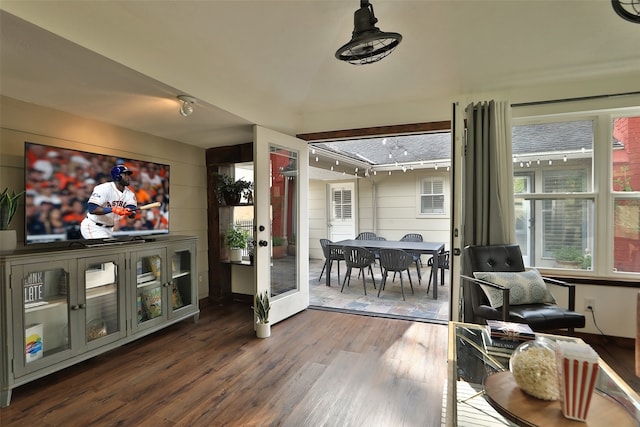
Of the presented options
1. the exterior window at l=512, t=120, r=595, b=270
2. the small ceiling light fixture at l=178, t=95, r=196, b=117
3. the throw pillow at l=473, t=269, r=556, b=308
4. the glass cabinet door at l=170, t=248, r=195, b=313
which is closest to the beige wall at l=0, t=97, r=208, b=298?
the glass cabinet door at l=170, t=248, r=195, b=313

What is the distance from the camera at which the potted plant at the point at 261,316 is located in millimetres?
3049

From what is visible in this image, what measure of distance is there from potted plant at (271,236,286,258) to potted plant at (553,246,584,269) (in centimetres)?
287

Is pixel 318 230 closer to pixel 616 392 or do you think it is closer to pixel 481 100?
pixel 481 100

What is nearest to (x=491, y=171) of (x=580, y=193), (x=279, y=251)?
(x=580, y=193)

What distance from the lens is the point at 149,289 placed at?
9.84 ft

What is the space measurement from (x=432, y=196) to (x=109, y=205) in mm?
6307

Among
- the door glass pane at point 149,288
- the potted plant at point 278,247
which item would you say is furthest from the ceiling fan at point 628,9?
the door glass pane at point 149,288

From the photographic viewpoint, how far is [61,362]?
7.38ft

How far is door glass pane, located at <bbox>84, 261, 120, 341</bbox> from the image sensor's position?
8.13 ft

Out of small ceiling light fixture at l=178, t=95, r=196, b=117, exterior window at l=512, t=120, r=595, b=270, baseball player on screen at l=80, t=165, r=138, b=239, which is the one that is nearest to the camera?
small ceiling light fixture at l=178, t=95, r=196, b=117

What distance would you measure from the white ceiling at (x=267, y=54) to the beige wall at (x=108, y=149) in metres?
0.14

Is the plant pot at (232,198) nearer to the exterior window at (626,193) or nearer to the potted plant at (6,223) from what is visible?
the potted plant at (6,223)

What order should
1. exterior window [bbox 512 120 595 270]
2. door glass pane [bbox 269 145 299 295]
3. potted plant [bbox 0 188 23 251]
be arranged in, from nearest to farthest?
potted plant [bbox 0 188 23 251] < exterior window [bbox 512 120 595 270] < door glass pane [bbox 269 145 299 295]

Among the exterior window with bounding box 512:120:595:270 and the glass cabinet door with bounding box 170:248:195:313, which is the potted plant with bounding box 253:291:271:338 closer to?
the glass cabinet door with bounding box 170:248:195:313
